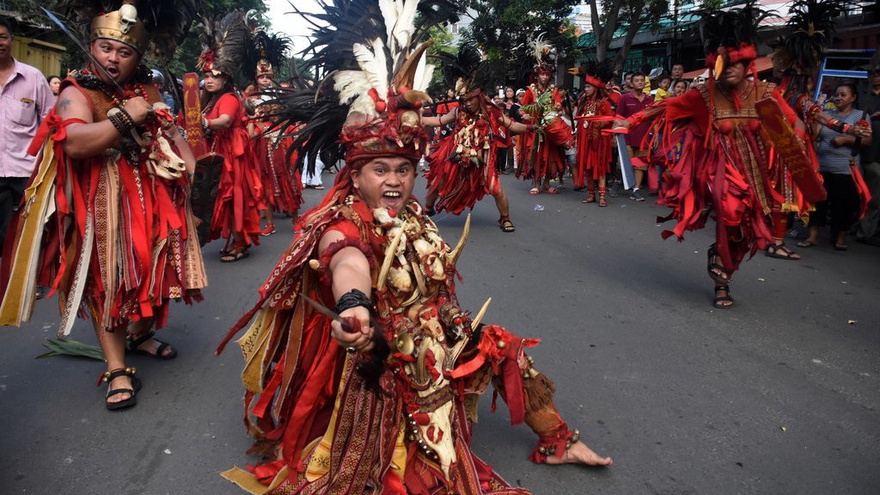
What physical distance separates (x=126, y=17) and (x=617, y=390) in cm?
335

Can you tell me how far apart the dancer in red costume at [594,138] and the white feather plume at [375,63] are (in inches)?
328

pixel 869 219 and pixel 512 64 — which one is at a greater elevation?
pixel 512 64

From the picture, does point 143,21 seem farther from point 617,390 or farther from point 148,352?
point 617,390

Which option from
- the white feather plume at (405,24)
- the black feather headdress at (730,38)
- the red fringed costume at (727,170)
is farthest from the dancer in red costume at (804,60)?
the white feather plume at (405,24)

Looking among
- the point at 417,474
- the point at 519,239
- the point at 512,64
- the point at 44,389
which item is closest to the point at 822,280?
the point at 519,239

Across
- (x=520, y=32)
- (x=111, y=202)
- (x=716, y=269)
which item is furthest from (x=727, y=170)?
(x=520, y=32)

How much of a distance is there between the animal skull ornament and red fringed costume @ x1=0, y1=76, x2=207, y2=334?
1.00 feet

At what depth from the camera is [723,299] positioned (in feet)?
17.3

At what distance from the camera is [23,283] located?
3.29 meters

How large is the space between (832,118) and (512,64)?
8356mm

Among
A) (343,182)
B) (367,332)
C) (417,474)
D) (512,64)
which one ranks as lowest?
(417,474)

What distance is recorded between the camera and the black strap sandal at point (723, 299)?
207 inches

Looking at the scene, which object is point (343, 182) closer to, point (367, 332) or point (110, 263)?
point (367, 332)

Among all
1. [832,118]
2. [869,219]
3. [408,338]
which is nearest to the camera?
[408,338]
